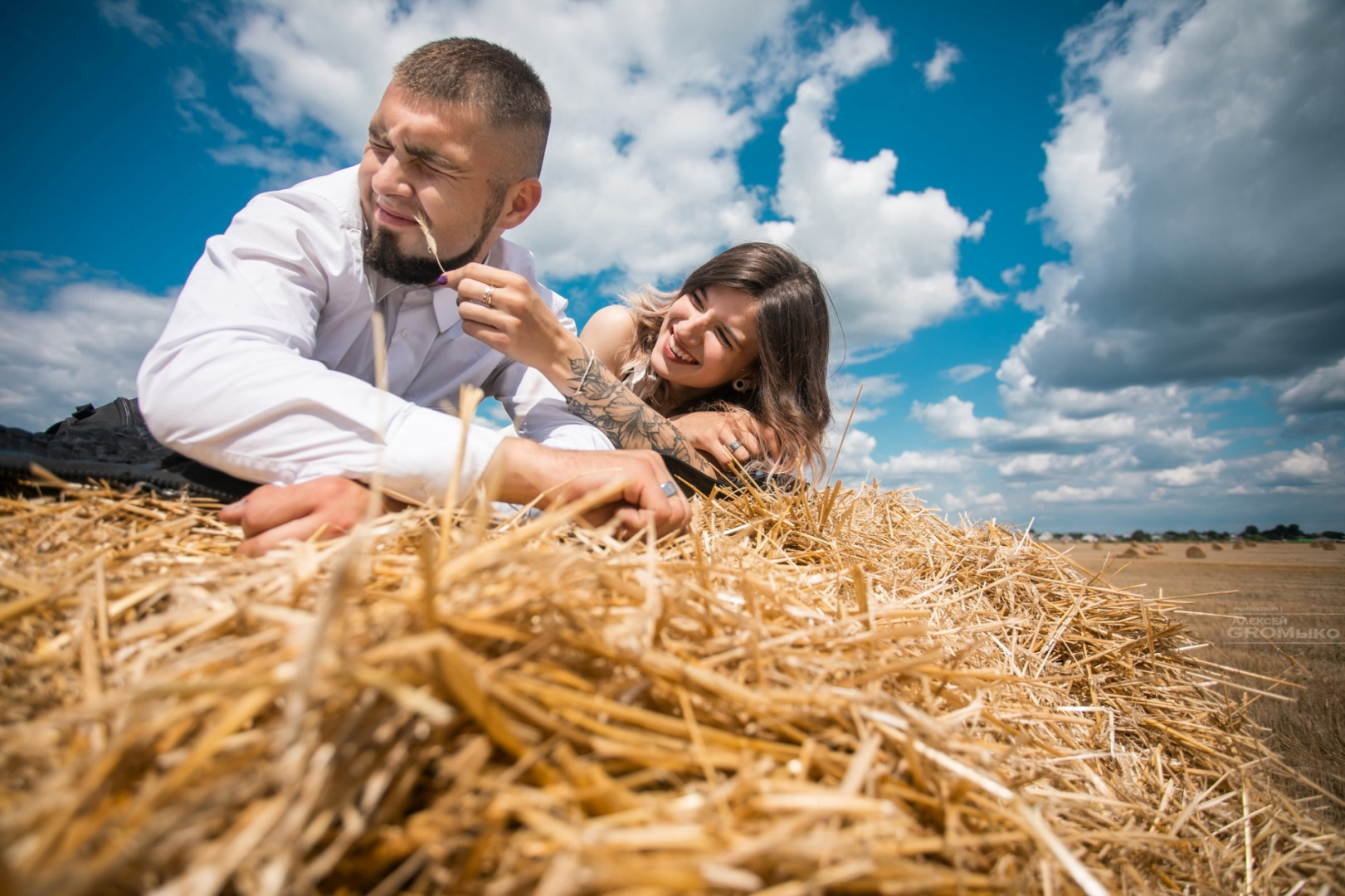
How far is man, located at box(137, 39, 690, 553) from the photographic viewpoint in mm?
1346

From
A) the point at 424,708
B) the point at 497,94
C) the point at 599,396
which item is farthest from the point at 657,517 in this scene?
the point at 497,94

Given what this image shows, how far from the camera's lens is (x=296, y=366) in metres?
1.41

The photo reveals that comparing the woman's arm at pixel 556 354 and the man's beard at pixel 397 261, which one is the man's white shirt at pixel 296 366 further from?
the woman's arm at pixel 556 354

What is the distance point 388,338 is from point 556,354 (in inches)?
27.1

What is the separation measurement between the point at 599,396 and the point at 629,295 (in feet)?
5.43

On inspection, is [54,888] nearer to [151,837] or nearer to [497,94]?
[151,837]

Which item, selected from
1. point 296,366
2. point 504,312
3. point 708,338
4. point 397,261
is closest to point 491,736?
point 296,366

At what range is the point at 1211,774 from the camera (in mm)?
1527

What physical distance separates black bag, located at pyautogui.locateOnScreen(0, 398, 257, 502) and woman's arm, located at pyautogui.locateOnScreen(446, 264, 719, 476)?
0.94m

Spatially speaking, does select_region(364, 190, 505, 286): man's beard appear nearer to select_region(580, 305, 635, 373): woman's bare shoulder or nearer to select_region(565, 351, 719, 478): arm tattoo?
select_region(565, 351, 719, 478): arm tattoo

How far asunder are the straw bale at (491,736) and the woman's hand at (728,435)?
1492mm

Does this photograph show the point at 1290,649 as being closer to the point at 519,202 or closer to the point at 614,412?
the point at 614,412

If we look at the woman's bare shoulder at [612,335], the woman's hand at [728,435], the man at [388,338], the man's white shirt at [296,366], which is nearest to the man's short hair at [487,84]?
the man at [388,338]

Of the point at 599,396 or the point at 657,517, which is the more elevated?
the point at 599,396
